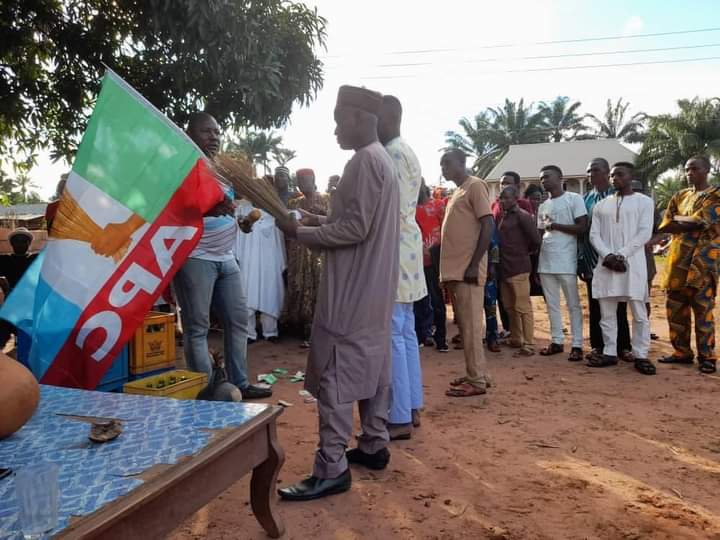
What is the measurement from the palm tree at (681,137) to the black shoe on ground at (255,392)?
2885 centimetres

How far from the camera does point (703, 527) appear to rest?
7.82 ft

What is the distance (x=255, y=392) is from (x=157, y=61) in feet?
11.8

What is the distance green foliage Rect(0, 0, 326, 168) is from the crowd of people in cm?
103

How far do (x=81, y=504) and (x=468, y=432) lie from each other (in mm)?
2621

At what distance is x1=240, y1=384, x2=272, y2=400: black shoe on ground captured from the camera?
4277mm

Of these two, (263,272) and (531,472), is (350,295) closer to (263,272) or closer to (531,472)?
(531,472)

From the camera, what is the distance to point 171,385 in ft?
10.6

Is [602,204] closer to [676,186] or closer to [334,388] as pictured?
[334,388]

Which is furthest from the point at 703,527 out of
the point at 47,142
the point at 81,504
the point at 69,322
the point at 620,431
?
the point at 47,142

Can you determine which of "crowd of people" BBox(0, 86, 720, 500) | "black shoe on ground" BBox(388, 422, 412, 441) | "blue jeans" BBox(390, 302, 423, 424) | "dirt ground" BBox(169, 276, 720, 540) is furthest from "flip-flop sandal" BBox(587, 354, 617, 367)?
"black shoe on ground" BBox(388, 422, 412, 441)

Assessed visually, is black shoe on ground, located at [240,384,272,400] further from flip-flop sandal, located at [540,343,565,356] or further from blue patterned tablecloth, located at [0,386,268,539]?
flip-flop sandal, located at [540,343,565,356]

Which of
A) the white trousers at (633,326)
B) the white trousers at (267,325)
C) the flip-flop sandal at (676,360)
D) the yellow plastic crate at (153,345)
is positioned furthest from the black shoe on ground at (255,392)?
the flip-flop sandal at (676,360)

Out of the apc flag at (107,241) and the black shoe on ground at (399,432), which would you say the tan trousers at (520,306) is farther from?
the apc flag at (107,241)

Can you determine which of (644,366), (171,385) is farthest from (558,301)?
(171,385)
